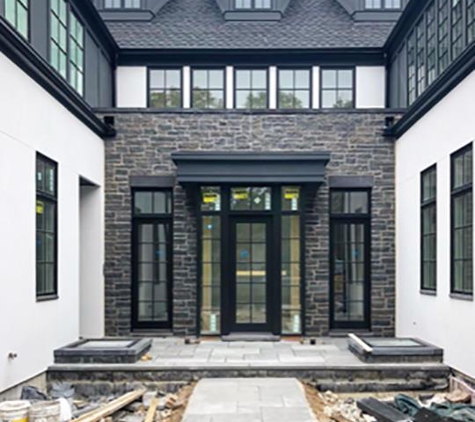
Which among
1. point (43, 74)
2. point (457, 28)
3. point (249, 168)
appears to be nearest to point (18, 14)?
point (43, 74)

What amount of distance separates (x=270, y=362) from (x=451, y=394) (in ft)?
7.63

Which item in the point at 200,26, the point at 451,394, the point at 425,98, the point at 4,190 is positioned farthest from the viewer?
the point at 200,26

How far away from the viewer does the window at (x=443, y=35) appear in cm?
880

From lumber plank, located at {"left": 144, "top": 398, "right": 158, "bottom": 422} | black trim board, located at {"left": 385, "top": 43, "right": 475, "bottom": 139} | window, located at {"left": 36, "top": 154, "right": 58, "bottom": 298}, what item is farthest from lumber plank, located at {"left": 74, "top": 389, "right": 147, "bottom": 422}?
black trim board, located at {"left": 385, "top": 43, "right": 475, "bottom": 139}

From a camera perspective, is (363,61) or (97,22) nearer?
(97,22)

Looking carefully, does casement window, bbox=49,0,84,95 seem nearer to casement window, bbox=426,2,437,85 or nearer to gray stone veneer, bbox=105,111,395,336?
gray stone veneer, bbox=105,111,395,336

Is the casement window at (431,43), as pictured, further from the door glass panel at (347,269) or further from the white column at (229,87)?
the white column at (229,87)

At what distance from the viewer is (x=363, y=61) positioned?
484 inches

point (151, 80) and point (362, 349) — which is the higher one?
point (151, 80)

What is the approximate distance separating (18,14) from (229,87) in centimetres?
524

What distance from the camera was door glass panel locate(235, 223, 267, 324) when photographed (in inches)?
447

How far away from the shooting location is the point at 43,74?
802cm

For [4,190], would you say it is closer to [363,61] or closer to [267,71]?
[267,71]

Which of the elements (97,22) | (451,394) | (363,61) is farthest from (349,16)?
(451,394)
